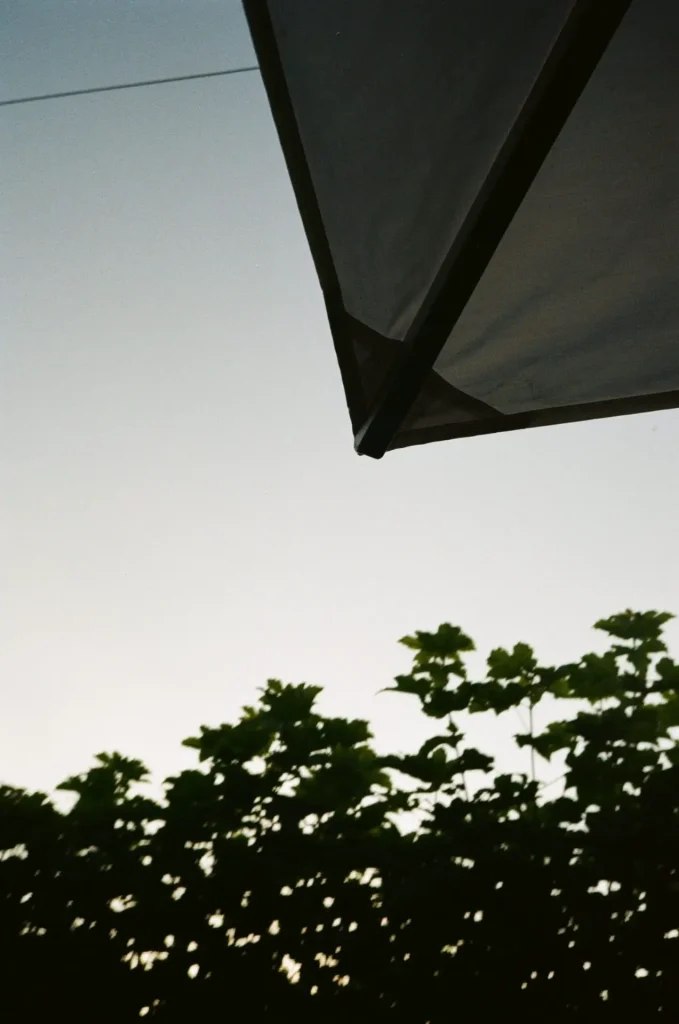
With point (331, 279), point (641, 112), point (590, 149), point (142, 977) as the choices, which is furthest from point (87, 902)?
point (641, 112)

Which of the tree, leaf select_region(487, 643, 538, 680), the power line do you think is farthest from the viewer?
the power line

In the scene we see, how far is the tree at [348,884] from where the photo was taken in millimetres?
1327

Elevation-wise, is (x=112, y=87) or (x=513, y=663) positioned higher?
(x=112, y=87)

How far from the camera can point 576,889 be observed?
1.41 meters

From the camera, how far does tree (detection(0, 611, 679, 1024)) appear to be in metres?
1.33

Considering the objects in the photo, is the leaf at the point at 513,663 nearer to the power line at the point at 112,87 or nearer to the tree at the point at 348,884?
the tree at the point at 348,884

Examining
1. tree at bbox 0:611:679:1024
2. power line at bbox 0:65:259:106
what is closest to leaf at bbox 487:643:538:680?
tree at bbox 0:611:679:1024

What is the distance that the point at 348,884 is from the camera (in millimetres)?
1425

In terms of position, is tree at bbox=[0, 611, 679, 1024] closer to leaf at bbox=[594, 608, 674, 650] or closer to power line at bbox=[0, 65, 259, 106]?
Answer: leaf at bbox=[594, 608, 674, 650]

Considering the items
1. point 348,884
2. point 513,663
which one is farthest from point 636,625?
point 348,884

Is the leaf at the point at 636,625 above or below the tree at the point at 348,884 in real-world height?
above

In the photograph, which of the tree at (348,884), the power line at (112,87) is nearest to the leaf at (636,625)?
the tree at (348,884)

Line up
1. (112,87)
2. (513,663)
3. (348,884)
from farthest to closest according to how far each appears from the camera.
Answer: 1. (112,87)
2. (513,663)
3. (348,884)

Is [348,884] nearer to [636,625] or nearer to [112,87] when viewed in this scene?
[636,625]
